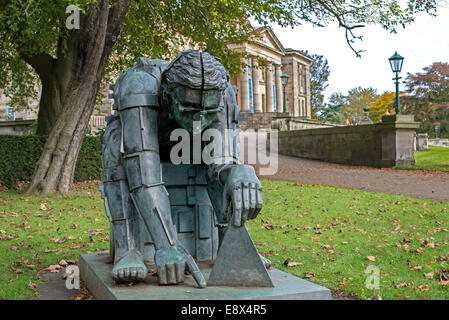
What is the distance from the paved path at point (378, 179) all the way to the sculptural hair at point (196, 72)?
10527 mm

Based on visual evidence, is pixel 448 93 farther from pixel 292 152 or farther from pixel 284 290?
pixel 284 290

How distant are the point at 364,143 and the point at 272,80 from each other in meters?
49.7

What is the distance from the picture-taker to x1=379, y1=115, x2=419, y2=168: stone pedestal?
21.0 m

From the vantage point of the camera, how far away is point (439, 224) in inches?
346

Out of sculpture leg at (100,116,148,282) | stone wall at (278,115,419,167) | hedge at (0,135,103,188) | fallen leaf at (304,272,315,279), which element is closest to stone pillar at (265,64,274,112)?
stone wall at (278,115,419,167)

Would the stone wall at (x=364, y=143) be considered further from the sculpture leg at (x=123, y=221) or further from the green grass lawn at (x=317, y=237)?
the sculpture leg at (x=123, y=221)

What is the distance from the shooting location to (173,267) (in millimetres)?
3117

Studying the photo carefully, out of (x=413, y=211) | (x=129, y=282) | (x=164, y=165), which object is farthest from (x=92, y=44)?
(x=129, y=282)

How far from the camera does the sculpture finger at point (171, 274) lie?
10.2 ft

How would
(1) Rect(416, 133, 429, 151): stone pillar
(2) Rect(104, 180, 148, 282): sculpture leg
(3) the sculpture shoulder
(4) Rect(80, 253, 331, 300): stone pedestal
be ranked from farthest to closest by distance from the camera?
(1) Rect(416, 133, 429, 151): stone pillar, (2) Rect(104, 180, 148, 282): sculpture leg, (3) the sculpture shoulder, (4) Rect(80, 253, 331, 300): stone pedestal

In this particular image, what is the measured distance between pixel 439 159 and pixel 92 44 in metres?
19.2

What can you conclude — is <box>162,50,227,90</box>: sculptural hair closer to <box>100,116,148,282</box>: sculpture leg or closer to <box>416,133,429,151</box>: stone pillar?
<box>100,116,148,282</box>: sculpture leg

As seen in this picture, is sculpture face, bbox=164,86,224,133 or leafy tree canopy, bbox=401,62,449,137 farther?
leafy tree canopy, bbox=401,62,449,137

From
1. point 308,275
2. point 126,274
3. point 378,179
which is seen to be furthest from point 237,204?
point 378,179
